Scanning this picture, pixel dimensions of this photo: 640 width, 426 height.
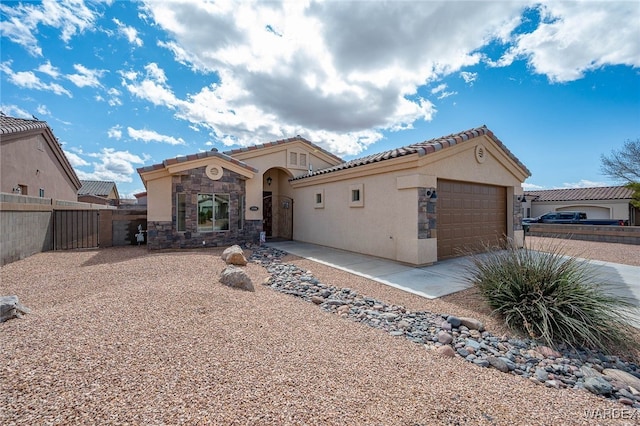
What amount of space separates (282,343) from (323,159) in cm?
1341

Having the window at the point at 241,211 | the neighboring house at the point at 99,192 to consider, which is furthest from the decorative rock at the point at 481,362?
the neighboring house at the point at 99,192

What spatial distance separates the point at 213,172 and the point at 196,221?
2.18 m

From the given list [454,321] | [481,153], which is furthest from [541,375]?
[481,153]

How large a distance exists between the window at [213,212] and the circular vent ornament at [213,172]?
2.58ft

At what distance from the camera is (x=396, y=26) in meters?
8.58

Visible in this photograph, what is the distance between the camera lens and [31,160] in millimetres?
13812

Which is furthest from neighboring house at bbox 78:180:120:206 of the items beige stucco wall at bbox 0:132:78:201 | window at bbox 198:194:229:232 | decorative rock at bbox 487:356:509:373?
decorative rock at bbox 487:356:509:373

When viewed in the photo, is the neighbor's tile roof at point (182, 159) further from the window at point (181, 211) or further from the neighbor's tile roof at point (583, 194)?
the neighbor's tile roof at point (583, 194)

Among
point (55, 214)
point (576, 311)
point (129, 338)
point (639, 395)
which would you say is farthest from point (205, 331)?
point (55, 214)

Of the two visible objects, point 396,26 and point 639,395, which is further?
point 396,26

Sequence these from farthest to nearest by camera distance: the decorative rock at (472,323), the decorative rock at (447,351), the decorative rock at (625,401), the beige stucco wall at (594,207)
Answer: the beige stucco wall at (594,207) → the decorative rock at (472,323) → the decorative rock at (447,351) → the decorative rock at (625,401)

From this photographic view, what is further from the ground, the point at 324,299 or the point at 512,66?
the point at 512,66

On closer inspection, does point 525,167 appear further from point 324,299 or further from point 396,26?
point 324,299

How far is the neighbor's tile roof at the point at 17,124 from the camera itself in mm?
11482
